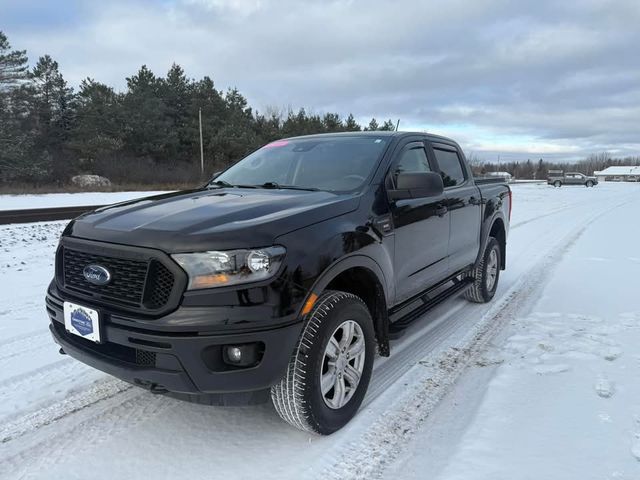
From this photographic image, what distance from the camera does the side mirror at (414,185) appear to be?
3.18 m

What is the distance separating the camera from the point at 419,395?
3.17 m

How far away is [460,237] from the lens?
449 centimetres

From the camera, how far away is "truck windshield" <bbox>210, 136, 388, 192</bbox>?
343 cm

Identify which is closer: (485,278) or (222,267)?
(222,267)

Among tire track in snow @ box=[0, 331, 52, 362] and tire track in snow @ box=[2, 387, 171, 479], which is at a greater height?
tire track in snow @ box=[0, 331, 52, 362]

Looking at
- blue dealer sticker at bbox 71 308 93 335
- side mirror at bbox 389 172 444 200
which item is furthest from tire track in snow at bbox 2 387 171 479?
side mirror at bbox 389 172 444 200

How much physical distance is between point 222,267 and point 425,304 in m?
2.16

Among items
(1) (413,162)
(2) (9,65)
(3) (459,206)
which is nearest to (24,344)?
(1) (413,162)

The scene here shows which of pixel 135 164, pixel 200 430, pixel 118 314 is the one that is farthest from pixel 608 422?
pixel 135 164

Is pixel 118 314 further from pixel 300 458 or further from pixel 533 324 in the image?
pixel 533 324

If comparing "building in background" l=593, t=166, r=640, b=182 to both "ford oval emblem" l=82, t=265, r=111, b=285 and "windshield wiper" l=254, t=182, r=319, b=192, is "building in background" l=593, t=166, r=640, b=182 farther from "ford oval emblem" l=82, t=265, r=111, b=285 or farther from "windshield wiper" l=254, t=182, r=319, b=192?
"ford oval emblem" l=82, t=265, r=111, b=285

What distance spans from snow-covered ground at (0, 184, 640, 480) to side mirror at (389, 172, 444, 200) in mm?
1323

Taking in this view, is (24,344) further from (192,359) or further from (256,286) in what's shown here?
(256,286)

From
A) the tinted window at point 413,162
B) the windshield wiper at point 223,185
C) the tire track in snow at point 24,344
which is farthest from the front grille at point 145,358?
the tinted window at point 413,162
